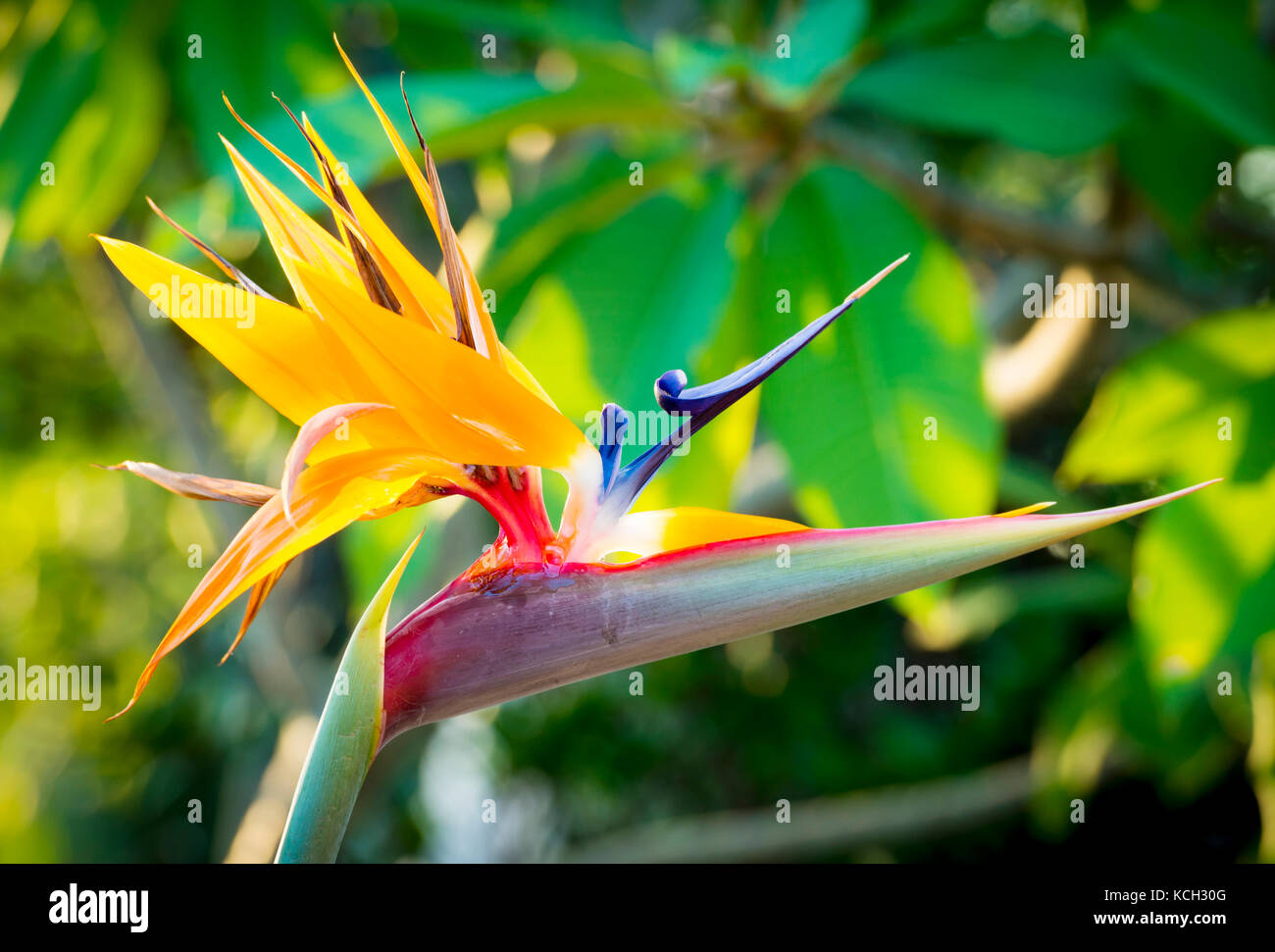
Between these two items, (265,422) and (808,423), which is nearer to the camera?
(808,423)

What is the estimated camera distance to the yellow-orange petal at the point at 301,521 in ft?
0.96

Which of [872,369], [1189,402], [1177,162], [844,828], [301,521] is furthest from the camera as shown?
[844,828]

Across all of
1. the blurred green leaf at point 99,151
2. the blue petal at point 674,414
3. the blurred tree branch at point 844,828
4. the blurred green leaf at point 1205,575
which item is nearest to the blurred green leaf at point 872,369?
the blurred green leaf at point 1205,575

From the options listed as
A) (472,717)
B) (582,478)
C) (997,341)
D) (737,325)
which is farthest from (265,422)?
(582,478)

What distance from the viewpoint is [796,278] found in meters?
0.73

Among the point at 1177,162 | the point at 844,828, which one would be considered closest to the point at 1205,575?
the point at 1177,162

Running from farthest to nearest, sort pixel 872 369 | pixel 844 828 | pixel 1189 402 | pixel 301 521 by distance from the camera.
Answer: pixel 844 828, pixel 1189 402, pixel 872 369, pixel 301 521

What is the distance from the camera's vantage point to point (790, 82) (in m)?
0.68

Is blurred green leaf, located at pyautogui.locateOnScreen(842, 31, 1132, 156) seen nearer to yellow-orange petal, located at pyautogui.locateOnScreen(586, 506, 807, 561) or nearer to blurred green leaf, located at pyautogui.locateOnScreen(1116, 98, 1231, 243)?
blurred green leaf, located at pyautogui.locateOnScreen(1116, 98, 1231, 243)

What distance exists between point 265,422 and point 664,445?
1702 millimetres

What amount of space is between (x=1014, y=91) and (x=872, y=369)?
263mm

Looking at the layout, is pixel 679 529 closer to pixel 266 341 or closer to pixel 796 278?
pixel 266 341

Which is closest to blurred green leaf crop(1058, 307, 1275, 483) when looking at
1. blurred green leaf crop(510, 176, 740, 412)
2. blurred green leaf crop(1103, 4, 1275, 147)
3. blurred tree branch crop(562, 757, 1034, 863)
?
blurred green leaf crop(1103, 4, 1275, 147)
